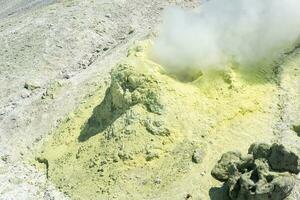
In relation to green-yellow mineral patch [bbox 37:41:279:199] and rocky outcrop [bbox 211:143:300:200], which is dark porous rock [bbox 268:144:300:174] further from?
green-yellow mineral patch [bbox 37:41:279:199]

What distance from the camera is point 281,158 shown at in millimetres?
17219

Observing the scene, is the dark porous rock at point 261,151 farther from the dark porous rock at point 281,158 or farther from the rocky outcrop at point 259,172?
the dark porous rock at point 281,158

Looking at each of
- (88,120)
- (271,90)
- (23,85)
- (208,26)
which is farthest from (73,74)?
(271,90)

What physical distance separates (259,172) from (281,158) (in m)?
0.89

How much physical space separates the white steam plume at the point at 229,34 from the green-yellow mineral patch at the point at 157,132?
1.88 feet

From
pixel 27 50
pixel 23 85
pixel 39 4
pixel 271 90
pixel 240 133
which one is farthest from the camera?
pixel 39 4

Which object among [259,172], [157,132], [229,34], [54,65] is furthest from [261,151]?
[54,65]

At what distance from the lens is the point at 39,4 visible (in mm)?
39094

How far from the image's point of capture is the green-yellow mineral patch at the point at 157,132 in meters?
18.6

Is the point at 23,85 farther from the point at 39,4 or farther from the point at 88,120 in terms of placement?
the point at 39,4

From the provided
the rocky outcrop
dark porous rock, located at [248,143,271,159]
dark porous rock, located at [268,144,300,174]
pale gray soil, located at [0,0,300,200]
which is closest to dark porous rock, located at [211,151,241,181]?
the rocky outcrop

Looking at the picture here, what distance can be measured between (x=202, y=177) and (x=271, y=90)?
487 centimetres

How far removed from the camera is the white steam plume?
21.5 metres

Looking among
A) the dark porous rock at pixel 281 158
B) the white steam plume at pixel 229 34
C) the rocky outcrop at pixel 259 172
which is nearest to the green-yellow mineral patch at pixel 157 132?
the white steam plume at pixel 229 34
